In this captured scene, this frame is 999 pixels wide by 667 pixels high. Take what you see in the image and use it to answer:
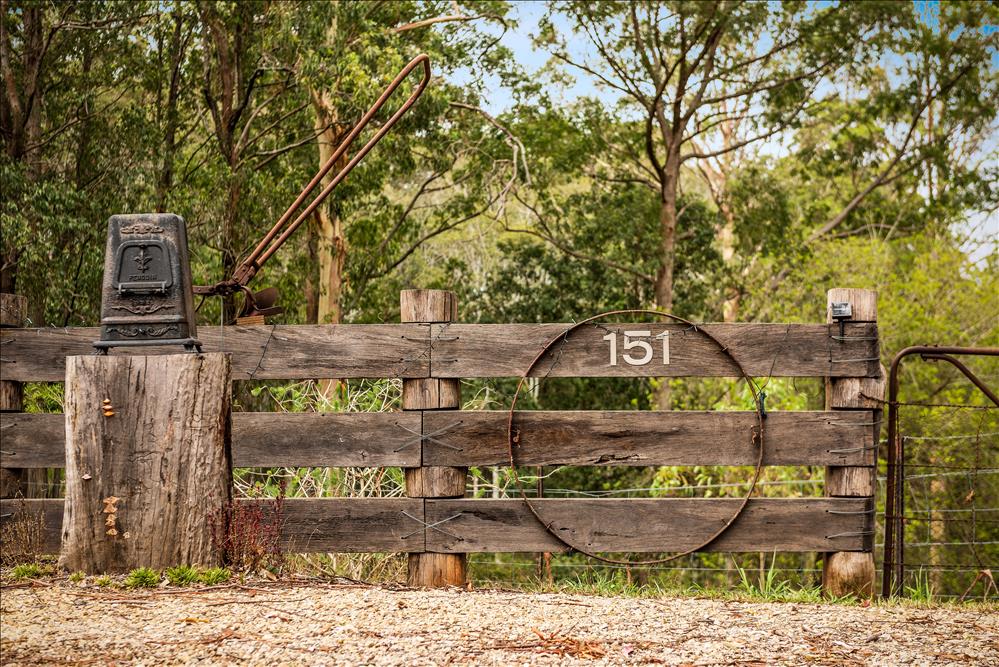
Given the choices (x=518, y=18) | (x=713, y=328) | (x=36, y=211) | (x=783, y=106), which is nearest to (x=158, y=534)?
(x=713, y=328)

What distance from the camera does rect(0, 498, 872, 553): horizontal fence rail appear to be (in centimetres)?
593

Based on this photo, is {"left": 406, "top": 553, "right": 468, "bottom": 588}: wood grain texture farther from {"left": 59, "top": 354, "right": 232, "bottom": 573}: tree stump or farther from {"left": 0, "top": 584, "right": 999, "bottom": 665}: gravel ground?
{"left": 59, "top": 354, "right": 232, "bottom": 573}: tree stump

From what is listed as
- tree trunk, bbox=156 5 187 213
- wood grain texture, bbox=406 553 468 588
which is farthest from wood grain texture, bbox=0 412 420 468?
tree trunk, bbox=156 5 187 213

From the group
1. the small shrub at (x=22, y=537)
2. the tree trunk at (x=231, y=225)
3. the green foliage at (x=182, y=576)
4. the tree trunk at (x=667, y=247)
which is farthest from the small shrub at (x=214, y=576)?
the tree trunk at (x=667, y=247)

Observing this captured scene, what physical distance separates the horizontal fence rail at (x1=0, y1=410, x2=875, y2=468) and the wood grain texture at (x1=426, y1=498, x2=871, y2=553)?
0.26m

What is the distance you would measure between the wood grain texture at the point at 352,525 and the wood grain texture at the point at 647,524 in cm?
14

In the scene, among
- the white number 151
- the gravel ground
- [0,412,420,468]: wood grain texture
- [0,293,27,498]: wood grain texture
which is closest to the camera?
the gravel ground

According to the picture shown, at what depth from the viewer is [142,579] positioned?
4719 mm

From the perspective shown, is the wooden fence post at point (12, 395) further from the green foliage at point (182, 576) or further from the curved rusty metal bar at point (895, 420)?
the curved rusty metal bar at point (895, 420)

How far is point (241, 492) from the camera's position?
7574mm

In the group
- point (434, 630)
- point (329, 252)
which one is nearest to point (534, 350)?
point (434, 630)

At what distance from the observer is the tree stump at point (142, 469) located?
486 centimetres

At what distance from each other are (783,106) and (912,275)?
4.13 m

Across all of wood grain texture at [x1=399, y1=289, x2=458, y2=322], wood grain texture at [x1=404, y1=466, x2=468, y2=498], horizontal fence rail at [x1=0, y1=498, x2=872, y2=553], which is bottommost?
horizontal fence rail at [x1=0, y1=498, x2=872, y2=553]
